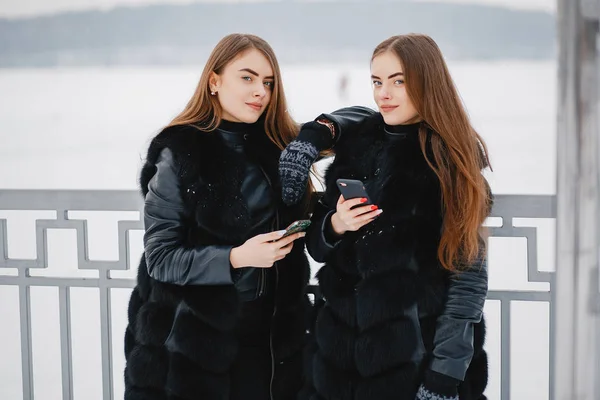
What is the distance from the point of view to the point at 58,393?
2.95 metres

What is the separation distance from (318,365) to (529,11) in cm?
1338

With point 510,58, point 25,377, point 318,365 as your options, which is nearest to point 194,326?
point 318,365

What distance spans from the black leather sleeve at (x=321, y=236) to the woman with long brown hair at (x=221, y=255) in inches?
2.5

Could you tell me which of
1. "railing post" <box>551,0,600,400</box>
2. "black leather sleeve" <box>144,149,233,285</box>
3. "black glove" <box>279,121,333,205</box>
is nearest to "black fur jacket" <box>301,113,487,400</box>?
"black glove" <box>279,121,333,205</box>

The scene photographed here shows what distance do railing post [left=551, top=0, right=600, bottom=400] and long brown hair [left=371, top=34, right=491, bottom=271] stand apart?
575 mm

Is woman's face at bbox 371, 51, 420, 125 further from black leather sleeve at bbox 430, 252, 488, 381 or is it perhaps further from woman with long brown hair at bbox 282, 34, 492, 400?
black leather sleeve at bbox 430, 252, 488, 381

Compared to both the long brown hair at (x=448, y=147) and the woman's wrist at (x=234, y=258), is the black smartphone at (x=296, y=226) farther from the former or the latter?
the long brown hair at (x=448, y=147)

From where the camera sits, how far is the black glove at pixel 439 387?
1.51 m

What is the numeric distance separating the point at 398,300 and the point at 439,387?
0.21m

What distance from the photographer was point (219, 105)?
72.4 inches

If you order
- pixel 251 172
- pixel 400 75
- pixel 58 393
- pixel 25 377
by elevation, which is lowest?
pixel 58 393

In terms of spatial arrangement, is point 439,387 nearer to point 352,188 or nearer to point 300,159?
point 352,188

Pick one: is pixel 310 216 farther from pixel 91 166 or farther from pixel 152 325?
pixel 91 166

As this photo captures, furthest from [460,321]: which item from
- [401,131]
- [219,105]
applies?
[219,105]
